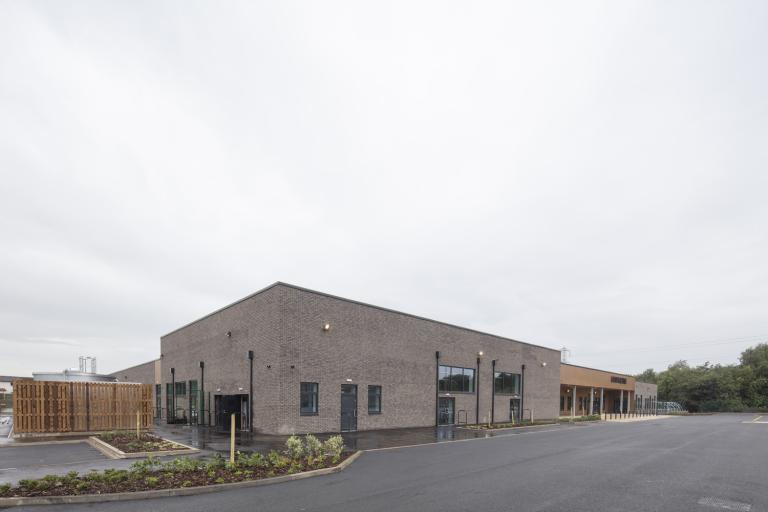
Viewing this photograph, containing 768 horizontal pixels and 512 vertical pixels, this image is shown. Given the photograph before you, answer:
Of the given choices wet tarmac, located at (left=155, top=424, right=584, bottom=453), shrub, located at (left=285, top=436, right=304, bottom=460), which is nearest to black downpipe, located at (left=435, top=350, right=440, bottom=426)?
wet tarmac, located at (left=155, top=424, right=584, bottom=453)

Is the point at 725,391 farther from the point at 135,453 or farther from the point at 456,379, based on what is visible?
the point at 135,453

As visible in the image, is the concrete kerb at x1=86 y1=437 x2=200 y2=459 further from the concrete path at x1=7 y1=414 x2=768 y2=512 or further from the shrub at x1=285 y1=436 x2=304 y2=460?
the concrete path at x1=7 y1=414 x2=768 y2=512

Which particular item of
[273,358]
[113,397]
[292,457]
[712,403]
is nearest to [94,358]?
[113,397]

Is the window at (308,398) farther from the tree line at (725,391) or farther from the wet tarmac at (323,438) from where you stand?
the tree line at (725,391)

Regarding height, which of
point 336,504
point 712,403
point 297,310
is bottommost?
point 712,403

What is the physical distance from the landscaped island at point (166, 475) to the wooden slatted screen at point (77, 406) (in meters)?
13.4

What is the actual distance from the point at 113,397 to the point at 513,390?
96.3ft

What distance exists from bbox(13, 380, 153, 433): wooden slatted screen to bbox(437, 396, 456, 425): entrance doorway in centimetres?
1746

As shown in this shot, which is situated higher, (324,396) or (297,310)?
(297,310)

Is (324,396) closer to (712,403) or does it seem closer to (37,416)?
(37,416)

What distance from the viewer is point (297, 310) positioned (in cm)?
2270

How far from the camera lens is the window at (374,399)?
84.8 ft

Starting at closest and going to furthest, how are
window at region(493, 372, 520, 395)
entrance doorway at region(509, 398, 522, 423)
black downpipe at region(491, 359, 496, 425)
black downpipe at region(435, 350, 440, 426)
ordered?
1. black downpipe at region(435, 350, 440, 426)
2. black downpipe at region(491, 359, 496, 425)
3. window at region(493, 372, 520, 395)
4. entrance doorway at region(509, 398, 522, 423)

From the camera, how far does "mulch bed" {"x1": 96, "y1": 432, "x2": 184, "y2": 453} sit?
14.9m
